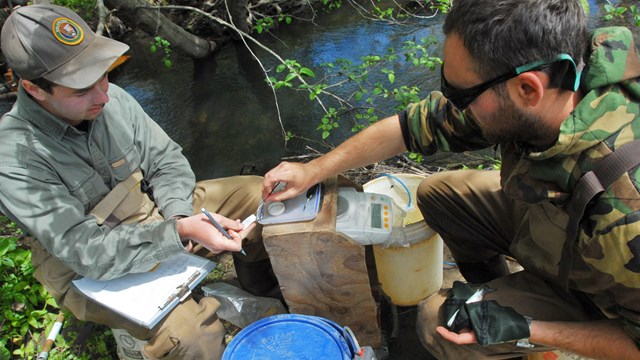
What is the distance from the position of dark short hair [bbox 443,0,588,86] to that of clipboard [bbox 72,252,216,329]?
1.65 meters

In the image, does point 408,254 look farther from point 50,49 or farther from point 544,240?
point 50,49

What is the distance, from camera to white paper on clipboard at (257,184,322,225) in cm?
208

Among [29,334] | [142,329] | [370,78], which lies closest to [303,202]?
[142,329]

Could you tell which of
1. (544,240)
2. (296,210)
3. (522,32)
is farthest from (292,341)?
(522,32)

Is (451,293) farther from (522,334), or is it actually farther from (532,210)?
(532,210)

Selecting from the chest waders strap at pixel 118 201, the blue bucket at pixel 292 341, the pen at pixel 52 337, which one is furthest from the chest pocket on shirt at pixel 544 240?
the pen at pixel 52 337

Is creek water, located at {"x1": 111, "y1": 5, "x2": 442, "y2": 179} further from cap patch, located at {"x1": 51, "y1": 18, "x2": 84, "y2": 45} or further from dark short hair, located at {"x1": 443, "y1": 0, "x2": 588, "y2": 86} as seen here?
dark short hair, located at {"x1": 443, "y1": 0, "x2": 588, "y2": 86}

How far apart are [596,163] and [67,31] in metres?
2.41

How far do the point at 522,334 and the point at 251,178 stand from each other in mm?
1805

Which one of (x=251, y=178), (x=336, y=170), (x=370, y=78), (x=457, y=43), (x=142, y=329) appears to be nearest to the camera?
(x=457, y=43)

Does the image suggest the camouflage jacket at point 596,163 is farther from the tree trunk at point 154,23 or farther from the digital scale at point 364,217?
the tree trunk at point 154,23

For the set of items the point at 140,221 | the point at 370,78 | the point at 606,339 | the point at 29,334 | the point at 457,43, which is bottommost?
the point at 29,334

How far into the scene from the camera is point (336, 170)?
235cm

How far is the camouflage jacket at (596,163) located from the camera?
4.81ft
